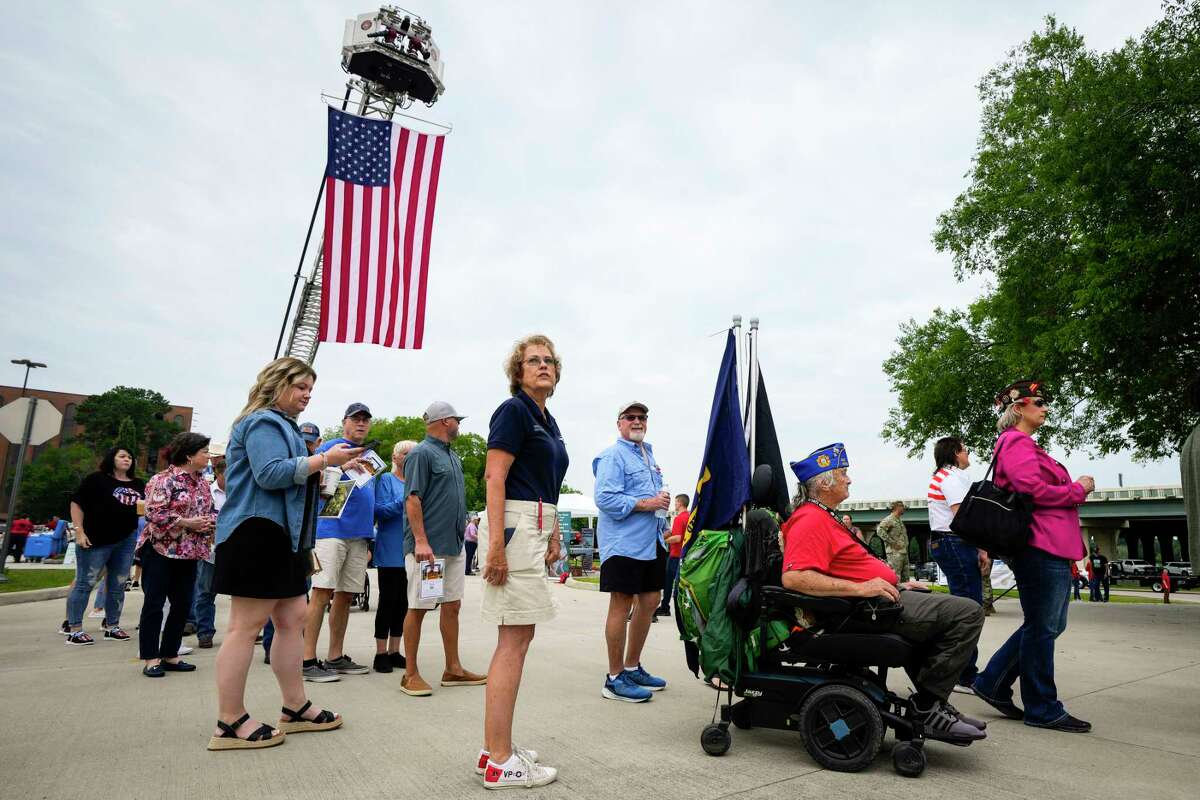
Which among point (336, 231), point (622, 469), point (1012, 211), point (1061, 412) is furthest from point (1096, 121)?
point (336, 231)

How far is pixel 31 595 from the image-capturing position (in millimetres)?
11375

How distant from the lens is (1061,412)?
16172mm

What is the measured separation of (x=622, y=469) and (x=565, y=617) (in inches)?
214

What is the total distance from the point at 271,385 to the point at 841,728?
3209 millimetres

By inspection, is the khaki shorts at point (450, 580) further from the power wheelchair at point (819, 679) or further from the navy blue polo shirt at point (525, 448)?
the power wheelchair at point (819, 679)

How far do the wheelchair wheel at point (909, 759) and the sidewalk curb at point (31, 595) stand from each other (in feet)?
37.3

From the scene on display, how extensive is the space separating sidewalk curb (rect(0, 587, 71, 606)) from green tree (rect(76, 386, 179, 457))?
7618 cm

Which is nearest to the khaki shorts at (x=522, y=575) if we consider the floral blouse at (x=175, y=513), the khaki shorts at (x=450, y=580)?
the khaki shorts at (x=450, y=580)

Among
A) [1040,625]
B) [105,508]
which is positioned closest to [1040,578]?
[1040,625]

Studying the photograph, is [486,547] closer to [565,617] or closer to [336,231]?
[565,617]

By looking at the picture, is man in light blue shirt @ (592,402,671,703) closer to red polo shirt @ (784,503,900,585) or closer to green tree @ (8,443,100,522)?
red polo shirt @ (784,503,900,585)

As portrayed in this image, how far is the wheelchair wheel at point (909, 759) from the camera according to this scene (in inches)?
123

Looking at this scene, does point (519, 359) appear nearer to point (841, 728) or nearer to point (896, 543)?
point (841, 728)

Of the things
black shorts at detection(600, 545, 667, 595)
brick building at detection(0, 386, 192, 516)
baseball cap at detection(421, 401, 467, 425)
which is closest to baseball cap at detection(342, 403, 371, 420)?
baseball cap at detection(421, 401, 467, 425)
